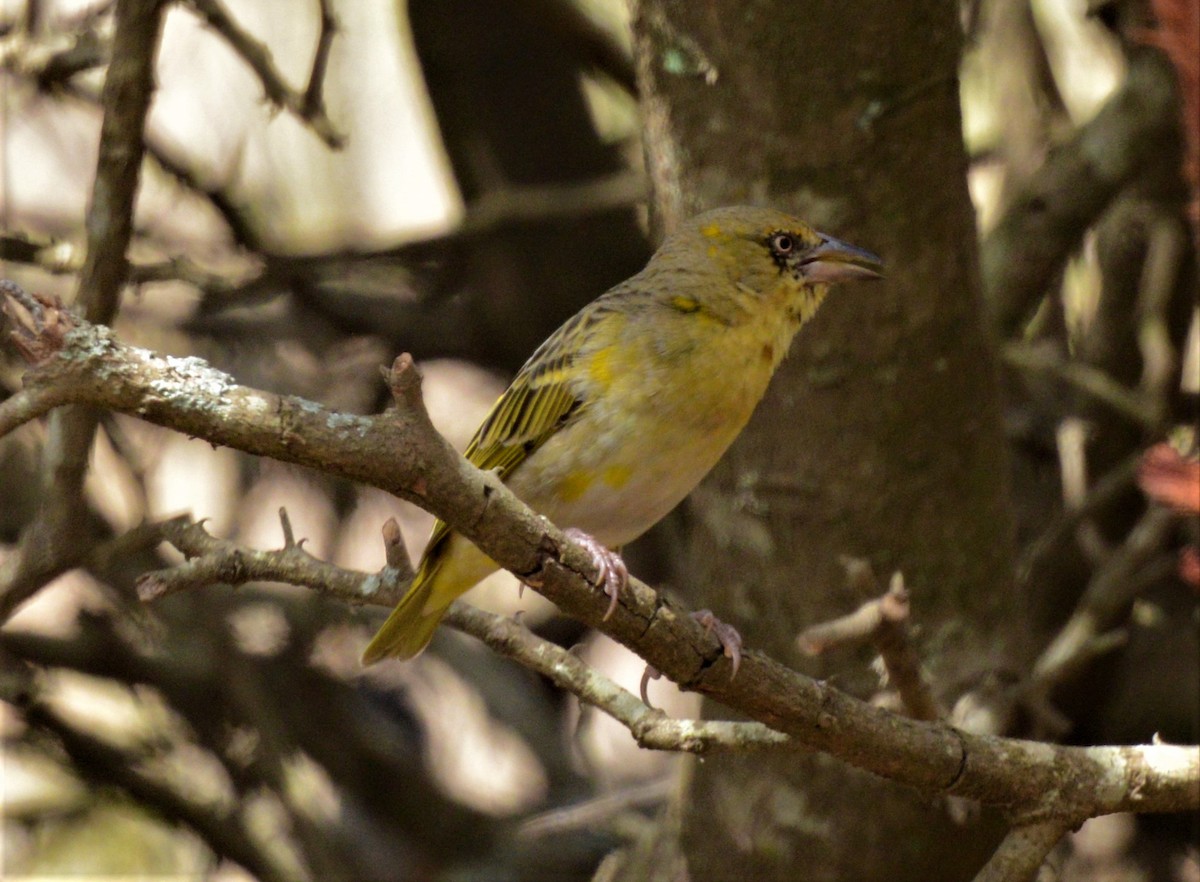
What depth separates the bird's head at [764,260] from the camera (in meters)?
3.78

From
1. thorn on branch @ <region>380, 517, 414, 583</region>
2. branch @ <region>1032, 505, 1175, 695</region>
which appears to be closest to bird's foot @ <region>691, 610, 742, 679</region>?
thorn on branch @ <region>380, 517, 414, 583</region>

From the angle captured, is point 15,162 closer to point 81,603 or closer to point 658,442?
point 81,603

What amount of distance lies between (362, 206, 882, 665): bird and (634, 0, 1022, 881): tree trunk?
0.17 meters

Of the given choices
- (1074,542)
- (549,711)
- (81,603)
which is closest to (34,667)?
(81,603)

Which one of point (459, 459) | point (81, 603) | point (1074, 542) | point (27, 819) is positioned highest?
point (459, 459)

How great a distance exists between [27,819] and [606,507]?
264 centimetres

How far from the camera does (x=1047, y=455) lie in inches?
216

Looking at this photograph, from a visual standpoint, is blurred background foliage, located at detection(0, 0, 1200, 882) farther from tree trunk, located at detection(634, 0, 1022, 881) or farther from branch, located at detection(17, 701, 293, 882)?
tree trunk, located at detection(634, 0, 1022, 881)

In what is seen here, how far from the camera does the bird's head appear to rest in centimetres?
378

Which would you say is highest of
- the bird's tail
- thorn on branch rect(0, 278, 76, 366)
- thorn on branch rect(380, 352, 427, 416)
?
thorn on branch rect(0, 278, 76, 366)

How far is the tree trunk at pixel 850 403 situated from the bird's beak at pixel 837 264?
0.42 ft

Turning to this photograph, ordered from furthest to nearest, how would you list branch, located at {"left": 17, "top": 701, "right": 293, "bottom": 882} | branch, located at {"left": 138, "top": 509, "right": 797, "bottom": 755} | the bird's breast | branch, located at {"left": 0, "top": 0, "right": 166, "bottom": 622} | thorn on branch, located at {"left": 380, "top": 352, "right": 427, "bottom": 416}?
branch, located at {"left": 17, "top": 701, "right": 293, "bottom": 882} → the bird's breast → branch, located at {"left": 0, "top": 0, "right": 166, "bottom": 622} → branch, located at {"left": 138, "top": 509, "right": 797, "bottom": 755} → thorn on branch, located at {"left": 380, "top": 352, "right": 427, "bottom": 416}

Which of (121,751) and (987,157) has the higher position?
(987,157)

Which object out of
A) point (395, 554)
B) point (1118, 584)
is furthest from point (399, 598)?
point (1118, 584)
